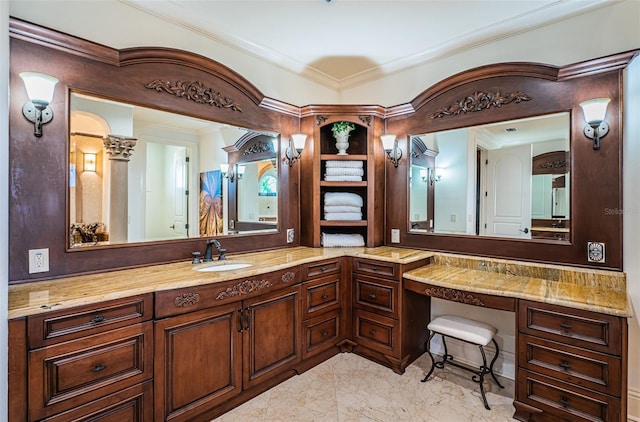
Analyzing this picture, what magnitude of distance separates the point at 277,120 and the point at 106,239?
178 centimetres

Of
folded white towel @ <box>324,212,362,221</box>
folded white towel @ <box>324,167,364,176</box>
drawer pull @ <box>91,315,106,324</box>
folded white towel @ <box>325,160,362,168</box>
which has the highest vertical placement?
folded white towel @ <box>325,160,362,168</box>

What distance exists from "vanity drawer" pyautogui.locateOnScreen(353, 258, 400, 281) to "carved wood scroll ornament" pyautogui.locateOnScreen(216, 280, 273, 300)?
0.90 m

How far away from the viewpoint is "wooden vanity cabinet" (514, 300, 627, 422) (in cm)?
Result: 168

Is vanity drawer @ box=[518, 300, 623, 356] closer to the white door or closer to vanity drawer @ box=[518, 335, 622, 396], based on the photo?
vanity drawer @ box=[518, 335, 622, 396]

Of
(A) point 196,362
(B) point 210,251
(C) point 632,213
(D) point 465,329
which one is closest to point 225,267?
(B) point 210,251

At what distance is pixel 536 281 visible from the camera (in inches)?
89.2

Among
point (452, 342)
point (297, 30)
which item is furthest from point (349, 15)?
point (452, 342)

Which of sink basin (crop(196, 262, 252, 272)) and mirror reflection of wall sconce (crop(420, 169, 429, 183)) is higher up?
mirror reflection of wall sconce (crop(420, 169, 429, 183))

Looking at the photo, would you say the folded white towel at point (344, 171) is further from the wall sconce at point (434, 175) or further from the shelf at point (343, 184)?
the wall sconce at point (434, 175)

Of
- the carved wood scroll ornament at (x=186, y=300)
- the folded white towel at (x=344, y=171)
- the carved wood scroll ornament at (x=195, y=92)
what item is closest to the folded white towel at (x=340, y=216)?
the folded white towel at (x=344, y=171)

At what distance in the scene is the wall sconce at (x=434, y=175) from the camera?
9.84 feet

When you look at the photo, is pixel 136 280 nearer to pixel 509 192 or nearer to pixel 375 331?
pixel 375 331

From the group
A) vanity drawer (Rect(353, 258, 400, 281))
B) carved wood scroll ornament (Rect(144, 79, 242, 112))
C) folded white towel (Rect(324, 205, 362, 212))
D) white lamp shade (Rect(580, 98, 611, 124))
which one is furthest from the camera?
folded white towel (Rect(324, 205, 362, 212))

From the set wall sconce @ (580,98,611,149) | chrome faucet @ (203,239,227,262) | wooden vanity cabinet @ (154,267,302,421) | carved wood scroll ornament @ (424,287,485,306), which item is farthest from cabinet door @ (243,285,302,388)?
wall sconce @ (580,98,611,149)
